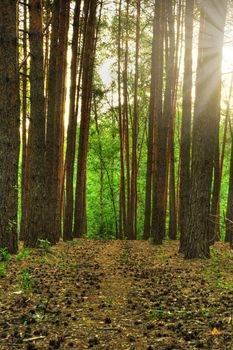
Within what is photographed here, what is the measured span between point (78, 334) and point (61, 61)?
1151 cm

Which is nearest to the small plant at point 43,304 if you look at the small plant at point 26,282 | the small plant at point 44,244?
the small plant at point 26,282

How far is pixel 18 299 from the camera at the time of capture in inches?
238

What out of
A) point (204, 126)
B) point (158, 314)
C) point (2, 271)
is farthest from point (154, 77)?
point (158, 314)

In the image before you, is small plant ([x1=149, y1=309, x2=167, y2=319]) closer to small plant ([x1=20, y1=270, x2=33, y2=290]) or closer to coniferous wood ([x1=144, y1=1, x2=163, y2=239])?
small plant ([x1=20, y1=270, x2=33, y2=290])

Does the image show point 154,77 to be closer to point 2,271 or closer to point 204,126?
point 204,126

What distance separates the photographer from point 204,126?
1021 centimetres

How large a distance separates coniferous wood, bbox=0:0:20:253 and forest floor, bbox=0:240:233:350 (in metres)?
1.17

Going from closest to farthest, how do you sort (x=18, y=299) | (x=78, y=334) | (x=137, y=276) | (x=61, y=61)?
1. (x=78, y=334)
2. (x=18, y=299)
3. (x=137, y=276)
4. (x=61, y=61)

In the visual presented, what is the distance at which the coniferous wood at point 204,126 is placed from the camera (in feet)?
33.5

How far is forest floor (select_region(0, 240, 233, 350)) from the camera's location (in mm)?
4492

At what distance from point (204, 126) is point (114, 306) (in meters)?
5.56

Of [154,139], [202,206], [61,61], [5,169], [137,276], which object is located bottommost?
[137,276]

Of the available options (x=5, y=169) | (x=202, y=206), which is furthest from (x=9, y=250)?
(x=202, y=206)

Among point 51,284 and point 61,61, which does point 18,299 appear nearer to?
point 51,284
